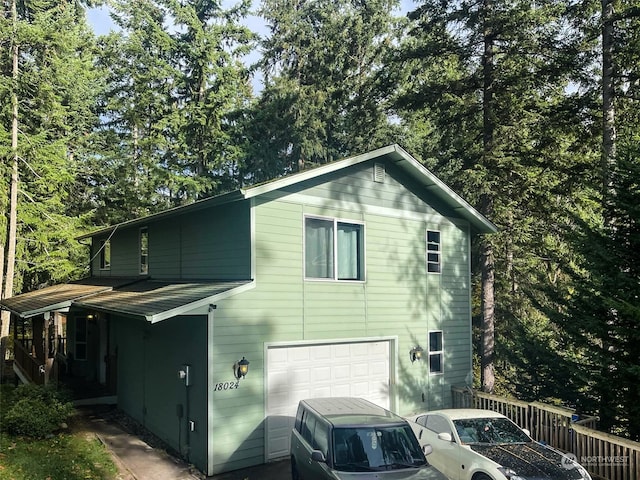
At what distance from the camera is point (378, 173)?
12430 millimetres

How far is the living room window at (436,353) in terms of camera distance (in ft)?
43.9

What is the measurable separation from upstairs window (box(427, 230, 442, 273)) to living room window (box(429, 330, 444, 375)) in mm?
1798

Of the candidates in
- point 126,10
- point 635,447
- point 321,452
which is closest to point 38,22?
point 126,10

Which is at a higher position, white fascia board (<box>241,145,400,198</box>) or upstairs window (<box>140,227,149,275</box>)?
white fascia board (<box>241,145,400,198</box>)

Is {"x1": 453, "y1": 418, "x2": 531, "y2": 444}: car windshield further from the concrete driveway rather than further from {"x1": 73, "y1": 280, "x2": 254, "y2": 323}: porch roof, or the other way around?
{"x1": 73, "y1": 280, "x2": 254, "y2": 323}: porch roof

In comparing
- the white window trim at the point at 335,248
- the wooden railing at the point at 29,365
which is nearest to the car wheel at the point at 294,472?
the white window trim at the point at 335,248

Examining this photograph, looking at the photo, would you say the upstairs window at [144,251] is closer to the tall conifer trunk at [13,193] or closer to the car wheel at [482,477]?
the tall conifer trunk at [13,193]

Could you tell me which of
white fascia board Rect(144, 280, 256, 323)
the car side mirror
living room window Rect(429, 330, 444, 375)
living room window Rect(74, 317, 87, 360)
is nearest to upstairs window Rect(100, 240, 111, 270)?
living room window Rect(74, 317, 87, 360)

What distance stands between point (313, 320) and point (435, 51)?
11740mm

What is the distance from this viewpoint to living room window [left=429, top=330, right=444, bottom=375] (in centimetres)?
1337

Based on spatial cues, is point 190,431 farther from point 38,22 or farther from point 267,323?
point 38,22

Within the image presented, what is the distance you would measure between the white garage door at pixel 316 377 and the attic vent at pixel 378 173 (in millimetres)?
4207

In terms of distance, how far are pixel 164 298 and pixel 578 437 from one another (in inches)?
350

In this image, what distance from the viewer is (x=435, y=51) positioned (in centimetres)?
1748
